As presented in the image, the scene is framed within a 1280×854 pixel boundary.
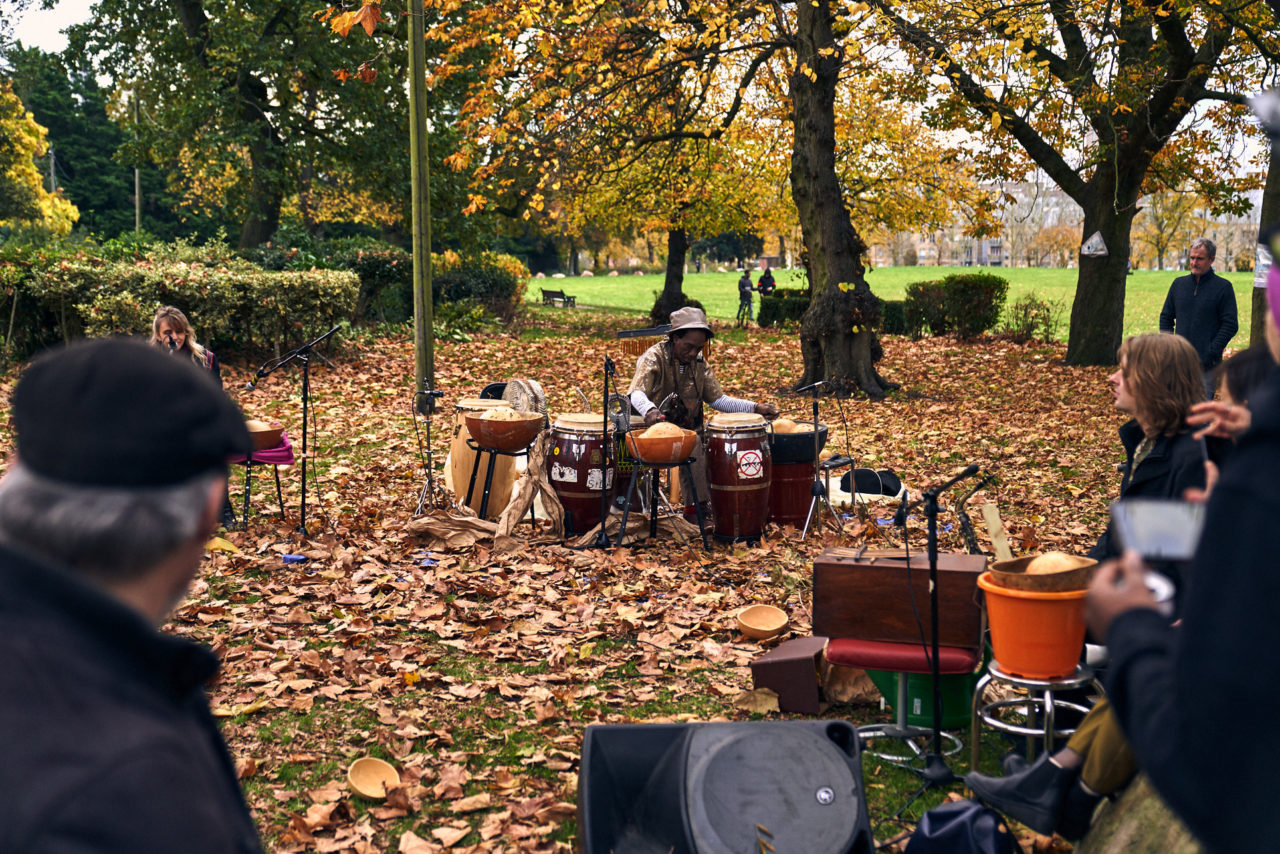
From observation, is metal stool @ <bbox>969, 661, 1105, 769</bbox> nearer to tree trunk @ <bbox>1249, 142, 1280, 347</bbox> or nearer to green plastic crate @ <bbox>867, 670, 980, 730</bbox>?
green plastic crate @ <bbox>867, 670, 980, 730</bbox>

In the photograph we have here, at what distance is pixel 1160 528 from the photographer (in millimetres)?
1931

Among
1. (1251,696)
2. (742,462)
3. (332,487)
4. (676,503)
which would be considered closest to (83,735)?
(1251,696)

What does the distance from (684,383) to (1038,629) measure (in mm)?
4987

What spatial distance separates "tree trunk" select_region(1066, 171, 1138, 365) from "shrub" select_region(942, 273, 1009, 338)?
508 centimetres

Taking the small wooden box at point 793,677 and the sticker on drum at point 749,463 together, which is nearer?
the small wooden box at point 793,677

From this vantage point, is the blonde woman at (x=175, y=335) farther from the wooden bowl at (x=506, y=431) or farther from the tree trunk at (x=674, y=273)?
the tree trunk at (x=674, y=273)

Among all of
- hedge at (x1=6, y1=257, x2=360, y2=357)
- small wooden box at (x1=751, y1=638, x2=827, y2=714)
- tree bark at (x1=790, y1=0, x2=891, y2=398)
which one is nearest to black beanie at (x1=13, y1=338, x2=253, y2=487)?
small wooden box at (x1=751, y1=638, x2=827, y2=714)

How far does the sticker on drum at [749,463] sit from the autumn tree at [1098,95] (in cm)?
718

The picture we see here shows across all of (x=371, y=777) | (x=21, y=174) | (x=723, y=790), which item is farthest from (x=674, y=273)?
(x=21, y=174)

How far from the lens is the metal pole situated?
44.2 feet

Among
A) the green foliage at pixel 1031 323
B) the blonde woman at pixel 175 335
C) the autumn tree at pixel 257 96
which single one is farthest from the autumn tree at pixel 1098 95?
the autumn tree at pixel 257 96

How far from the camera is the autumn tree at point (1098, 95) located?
48.6 ft

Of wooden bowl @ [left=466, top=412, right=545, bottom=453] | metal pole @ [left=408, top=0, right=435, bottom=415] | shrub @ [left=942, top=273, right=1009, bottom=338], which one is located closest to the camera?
wooden bowl @ [left=466, top=412, right=545, bottom=453]

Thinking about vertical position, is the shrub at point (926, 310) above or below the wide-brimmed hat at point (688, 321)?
below
